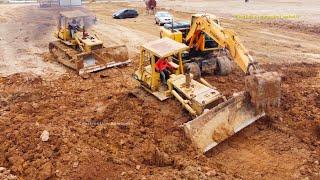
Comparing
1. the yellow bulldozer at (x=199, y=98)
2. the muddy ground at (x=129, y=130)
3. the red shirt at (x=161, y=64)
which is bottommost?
the muddy ground at (x=129, y=130)

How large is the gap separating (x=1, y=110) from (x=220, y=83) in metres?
7.91

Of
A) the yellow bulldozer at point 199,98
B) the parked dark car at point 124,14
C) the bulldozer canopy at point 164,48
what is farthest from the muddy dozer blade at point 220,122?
the parked dark car at point 124,14

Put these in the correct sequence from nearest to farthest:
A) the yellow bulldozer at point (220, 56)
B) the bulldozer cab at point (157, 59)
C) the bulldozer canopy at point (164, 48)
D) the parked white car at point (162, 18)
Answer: the yellow bulldozer at point (220, 56)
the bulldozer canopy at point (164, 48)
the bulldozer cab at point (157, 59)
the parked white car at point (162, 18)

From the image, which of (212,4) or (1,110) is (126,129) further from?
(212,4)

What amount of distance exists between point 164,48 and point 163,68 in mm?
640

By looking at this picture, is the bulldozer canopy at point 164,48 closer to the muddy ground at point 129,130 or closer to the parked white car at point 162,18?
the muddy ground at point 129,130

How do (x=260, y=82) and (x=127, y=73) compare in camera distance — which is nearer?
(x=260, y=82)

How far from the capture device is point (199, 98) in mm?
11758

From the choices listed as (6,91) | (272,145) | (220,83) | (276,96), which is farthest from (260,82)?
(6,91)

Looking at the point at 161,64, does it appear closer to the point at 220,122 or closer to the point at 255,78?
the point at 220,122

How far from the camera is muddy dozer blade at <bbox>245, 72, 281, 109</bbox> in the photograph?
10812 millimetres

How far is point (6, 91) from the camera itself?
15758mm

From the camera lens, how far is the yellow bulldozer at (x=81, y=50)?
18094mm

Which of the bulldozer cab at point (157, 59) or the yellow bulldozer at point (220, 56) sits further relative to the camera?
the bulldozer cab at point (157, 59)
